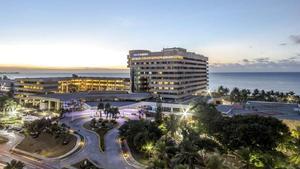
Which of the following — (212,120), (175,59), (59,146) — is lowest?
(59,146)

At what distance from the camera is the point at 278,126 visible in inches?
→ 2270

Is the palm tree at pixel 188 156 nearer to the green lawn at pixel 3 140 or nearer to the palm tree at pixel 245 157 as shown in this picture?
the palm tree at pixel 245 157

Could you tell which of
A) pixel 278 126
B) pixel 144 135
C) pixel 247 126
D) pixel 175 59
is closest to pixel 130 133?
pixel 144 135

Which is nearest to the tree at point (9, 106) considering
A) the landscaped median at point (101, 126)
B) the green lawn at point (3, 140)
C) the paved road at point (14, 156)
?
the paved road at point (14, 156)

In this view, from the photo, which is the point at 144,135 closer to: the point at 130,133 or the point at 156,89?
the point at 130,133

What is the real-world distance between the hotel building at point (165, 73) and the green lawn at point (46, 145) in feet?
281

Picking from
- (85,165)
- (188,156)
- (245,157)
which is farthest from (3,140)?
(245,157)

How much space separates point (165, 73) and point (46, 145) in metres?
93.8

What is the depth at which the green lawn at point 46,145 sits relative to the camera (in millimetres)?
74875

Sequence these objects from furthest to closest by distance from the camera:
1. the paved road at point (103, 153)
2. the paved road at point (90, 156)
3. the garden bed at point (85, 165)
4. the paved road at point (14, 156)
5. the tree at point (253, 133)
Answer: the paved road at point (14, 156) < the paved road at point (90, 156) < the paved road at point (103, 153) < the garden bed at point (85, 165) < the tree at point (253, 133)

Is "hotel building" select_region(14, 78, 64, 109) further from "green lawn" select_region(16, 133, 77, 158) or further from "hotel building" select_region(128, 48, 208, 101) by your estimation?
"green lawn" select_region(16, 133, 77, 158)

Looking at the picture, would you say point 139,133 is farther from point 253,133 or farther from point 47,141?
point 47,141

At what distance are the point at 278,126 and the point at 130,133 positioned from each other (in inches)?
1432

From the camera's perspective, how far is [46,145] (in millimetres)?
80438
